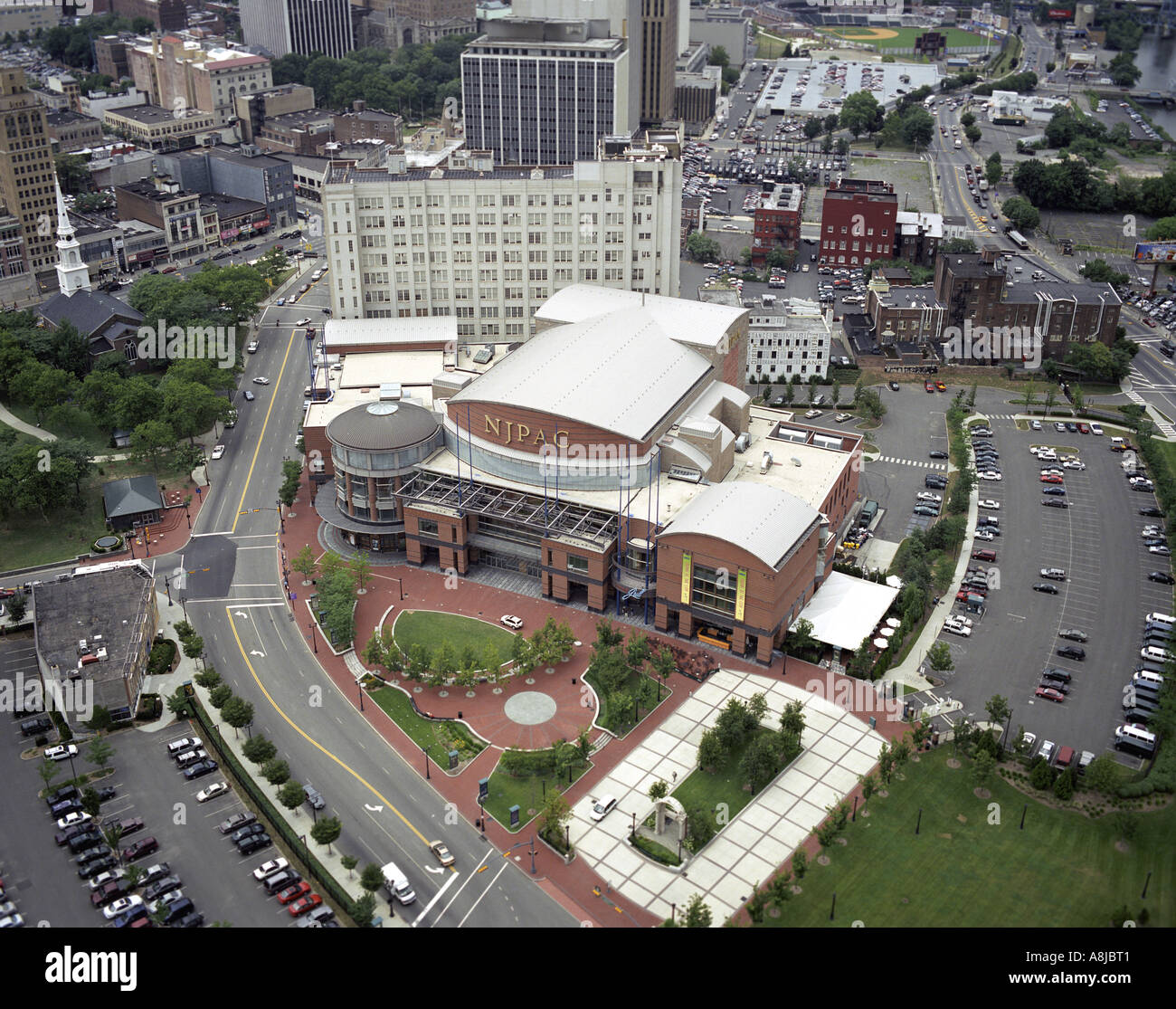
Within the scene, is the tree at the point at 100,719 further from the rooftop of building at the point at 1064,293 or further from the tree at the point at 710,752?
the rooftop of building at the point at 1064,293

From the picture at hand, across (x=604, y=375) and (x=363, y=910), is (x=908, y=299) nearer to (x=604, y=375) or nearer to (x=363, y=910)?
(x=604, y=375)

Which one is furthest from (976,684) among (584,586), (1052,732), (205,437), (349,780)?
(205,437)

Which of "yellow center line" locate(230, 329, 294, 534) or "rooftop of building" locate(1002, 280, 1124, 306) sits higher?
"rooftop of building" locate(1002, 280, 1124, 306)

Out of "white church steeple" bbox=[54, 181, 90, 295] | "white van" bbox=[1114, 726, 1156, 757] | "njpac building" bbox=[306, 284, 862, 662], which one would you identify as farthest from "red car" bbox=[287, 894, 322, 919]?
"white church steeple" bbox=[54, 181, 90, 295]

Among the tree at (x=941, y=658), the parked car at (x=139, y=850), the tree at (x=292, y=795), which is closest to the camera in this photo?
the parked car at (x=139, y=850)

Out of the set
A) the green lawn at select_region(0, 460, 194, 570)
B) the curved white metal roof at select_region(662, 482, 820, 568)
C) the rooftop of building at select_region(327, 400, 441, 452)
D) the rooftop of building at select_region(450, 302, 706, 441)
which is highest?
the rooftop of building at select_region(450, 302, 706, 441)

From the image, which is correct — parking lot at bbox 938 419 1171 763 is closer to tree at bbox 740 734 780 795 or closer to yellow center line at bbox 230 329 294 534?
tree at bbox 740 734 780 795

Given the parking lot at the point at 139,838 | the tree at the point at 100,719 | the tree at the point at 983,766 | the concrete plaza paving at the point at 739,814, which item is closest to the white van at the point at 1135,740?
the tree at the point at 983,766

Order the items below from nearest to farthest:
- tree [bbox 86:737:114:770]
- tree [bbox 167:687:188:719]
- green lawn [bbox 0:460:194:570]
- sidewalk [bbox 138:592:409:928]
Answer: sidewalk [bbox 138:592:409:928]
tree [bbox 86:737:114:770]
tree [bbox 167:687:188:719]
green lawn [bbox 0:460:194:570]
